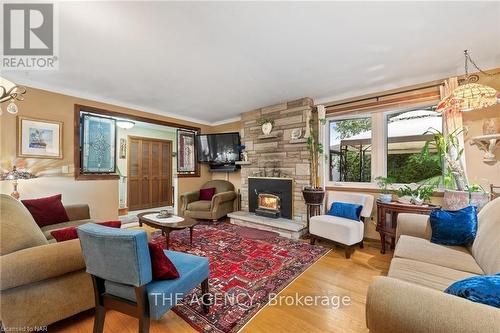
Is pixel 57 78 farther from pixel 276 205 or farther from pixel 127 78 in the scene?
pixel 276 205

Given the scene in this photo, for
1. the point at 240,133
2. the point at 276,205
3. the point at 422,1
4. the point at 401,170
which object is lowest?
the point at 276,205

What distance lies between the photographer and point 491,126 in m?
2.38

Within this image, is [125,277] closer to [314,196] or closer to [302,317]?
[302,317]

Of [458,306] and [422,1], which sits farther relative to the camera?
[422,1]

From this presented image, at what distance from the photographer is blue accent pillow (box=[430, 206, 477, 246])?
6.12ft

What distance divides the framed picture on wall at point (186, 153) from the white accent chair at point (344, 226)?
336cm

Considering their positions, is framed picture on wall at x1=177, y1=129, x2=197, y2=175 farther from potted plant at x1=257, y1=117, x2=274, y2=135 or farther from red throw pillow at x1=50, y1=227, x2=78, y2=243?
red throw pillow at x1=50, y1=227, x2=78, y2=243

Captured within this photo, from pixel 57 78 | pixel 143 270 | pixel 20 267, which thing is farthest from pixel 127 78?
pixel 143 270

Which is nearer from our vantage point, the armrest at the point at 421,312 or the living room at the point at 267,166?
the armrest at the point at 421,312

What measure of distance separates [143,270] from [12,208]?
1270mm

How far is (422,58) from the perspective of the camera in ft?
7.79

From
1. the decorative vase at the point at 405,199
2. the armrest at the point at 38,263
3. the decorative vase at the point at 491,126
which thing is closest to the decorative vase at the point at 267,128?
the decorative vase at the point at 405,199

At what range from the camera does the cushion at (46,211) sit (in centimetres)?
247

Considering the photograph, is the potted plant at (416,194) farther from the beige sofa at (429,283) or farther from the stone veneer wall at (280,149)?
the stone veneer wall at (280,149)
